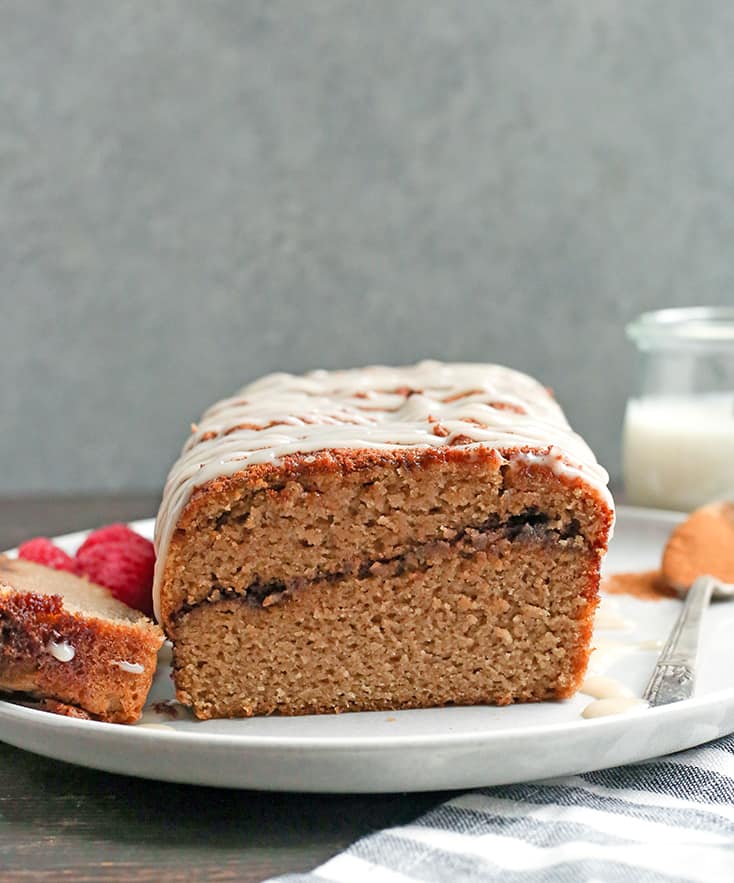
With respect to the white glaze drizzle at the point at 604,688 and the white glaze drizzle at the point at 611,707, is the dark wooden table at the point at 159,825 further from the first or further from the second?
the white glaze drizzle at the point at 604,688

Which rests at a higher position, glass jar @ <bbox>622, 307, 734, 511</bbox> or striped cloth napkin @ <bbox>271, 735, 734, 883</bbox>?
glass jar @ <bbox>622, 307, 734, 511</bbox>

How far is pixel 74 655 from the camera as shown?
76.5 inches

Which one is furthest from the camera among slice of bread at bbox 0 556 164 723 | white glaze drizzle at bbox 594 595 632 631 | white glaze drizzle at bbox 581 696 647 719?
white glaze drizzle at bbox 594 595 632 631

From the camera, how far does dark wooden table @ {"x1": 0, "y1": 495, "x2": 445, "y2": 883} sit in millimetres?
1608

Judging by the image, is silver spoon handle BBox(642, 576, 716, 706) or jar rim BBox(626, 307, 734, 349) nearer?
silver spoon handle BBox(642, 576, 716, 706)

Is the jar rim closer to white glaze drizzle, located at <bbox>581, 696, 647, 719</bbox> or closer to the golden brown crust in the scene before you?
the golden brown crust

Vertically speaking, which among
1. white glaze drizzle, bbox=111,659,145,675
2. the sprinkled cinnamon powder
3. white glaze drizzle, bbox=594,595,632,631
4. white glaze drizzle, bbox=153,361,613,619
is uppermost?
white glaze drizzle, bbox=153,361,613,619

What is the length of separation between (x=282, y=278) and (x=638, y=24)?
69.7 inches

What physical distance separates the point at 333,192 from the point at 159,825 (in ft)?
11.3

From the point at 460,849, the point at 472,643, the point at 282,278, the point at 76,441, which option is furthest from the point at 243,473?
the point at 76,441

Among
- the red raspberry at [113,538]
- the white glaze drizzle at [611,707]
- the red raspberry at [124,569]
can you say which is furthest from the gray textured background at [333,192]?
the white glaze drizzle at [611,707]

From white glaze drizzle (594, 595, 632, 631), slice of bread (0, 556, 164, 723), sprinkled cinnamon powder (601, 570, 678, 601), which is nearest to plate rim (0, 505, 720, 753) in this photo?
slice of bread (0, 556, 164, 723)

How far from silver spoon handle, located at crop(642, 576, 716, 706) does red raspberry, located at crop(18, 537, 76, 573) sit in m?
1.28

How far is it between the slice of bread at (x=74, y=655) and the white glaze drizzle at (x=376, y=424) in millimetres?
167
